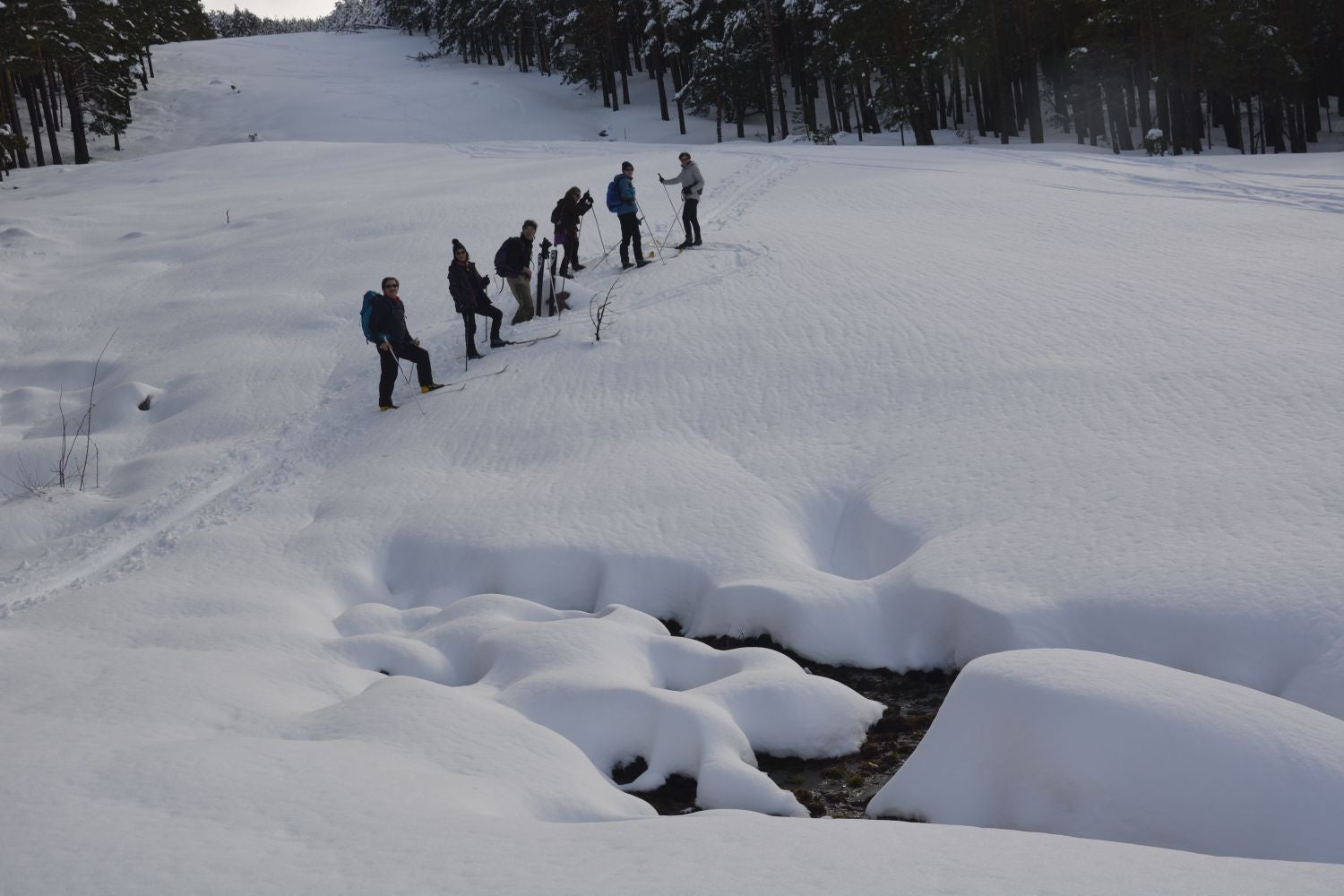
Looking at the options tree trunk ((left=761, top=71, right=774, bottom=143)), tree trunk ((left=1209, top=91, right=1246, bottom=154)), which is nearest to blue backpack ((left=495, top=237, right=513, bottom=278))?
tree trunk ((left=1209, top=91, right=1246, bottom=154))

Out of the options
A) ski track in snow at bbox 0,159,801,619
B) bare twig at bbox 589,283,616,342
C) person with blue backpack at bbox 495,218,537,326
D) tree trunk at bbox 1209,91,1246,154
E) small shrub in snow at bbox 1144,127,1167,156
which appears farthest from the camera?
tree trunk at bbox 1209,91,1246,154

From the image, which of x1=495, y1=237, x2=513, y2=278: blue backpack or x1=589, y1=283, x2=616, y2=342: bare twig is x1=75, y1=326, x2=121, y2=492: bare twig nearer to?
x1=495, y1=237, x2=513, y2=278: blue backpack

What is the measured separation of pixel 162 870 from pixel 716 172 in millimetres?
21260

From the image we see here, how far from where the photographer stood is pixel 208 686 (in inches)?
206

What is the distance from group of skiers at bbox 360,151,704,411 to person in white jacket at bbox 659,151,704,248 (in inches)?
0.5

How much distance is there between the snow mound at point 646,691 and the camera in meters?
4.90

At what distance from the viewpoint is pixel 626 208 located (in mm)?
14234

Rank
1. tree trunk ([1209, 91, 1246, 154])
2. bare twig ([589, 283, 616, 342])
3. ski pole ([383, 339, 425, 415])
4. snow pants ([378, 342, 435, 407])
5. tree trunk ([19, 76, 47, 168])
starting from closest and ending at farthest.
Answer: ski pole ([383, 339, 425, 415]) → snow pants ([378, 342, 435, 407]) → bare twig ([589, 283, 616, 342]) → tree trunk ([1209, 91, 1246, 154]) → tree trunk ([19, 76, 47, 168])

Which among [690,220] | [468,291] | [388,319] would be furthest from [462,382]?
[690,220]

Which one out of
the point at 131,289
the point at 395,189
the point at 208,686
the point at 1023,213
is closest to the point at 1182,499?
the point at 208,686

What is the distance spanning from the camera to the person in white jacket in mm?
14523

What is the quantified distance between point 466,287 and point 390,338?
1.25 meters

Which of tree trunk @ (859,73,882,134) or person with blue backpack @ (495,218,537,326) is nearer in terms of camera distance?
person with blue backpack @ (495,218,537,326)

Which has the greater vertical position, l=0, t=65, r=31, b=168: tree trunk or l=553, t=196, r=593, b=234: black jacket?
l=0, t=65, r=31, b=168: tree trunk
